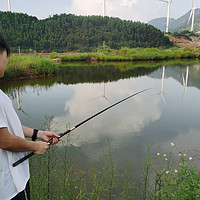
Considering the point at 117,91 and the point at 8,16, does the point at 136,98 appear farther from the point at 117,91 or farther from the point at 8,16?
the point at 8,16

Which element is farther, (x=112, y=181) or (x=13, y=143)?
(x=112, y=181)

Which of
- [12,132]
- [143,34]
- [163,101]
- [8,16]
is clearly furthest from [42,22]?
[12,132]

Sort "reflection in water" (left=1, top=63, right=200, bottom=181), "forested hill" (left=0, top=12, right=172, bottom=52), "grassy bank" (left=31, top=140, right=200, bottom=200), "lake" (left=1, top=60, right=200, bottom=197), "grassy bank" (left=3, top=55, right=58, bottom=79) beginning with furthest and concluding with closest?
"forested hill" (left=0, top=12, right=172, bottom=52) → "grassy bank" (left=3, top=55, right=58, bottom=79) → "reflection in water" (left=1, top=63, right=200, bottom=181) → "lake" (left=1, top=60, right=200, bottom=197) → "grassy bank" (left=31, top=140, right=200, bottom=200)

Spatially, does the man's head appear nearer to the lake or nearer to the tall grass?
the tall grass

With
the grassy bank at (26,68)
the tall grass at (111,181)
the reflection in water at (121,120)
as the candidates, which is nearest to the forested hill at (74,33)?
the grassy bank at (26,68)

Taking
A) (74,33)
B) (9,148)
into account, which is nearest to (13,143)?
(9,148)

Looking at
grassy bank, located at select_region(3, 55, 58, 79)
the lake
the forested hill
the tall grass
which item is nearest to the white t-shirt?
the tall grass

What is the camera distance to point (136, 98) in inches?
234

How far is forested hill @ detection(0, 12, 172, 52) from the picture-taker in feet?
155

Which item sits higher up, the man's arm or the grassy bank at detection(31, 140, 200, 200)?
the man's arm

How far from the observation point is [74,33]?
55.1 m

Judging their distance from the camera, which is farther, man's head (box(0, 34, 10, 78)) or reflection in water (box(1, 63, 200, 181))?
reflection in water (box(1, 63, 200, 181))

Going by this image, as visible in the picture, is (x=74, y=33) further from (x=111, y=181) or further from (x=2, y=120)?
(x=2, y=120)

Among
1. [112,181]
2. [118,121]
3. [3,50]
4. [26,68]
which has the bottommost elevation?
[118,121]
